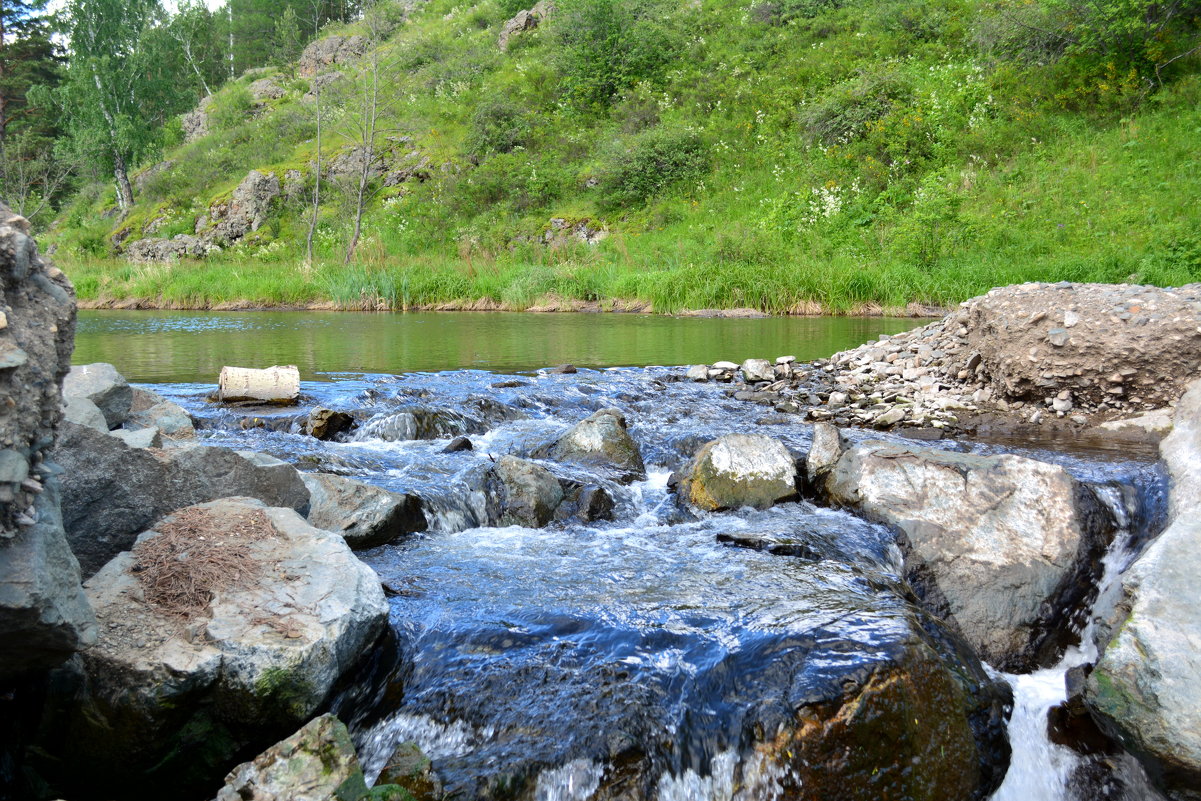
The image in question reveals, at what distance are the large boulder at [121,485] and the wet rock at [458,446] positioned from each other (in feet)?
7.54

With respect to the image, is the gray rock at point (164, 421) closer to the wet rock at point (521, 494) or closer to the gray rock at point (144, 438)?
the gray rock at point (144, 438)

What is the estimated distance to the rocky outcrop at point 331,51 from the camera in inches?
1548

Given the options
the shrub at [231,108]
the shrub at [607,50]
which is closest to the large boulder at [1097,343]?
the shrub at [607,50]

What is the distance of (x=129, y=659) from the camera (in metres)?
2.30

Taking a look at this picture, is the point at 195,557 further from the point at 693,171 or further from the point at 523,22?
the point at 523,22

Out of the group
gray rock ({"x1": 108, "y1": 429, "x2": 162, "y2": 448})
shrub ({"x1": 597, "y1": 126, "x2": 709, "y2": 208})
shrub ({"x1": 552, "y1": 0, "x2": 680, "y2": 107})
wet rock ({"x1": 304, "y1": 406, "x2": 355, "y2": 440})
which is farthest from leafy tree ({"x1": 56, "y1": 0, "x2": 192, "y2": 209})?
gray rock ({"x1": 108, "y1": 429, "x2": 162, "y2": 448})

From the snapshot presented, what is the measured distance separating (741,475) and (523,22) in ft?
127

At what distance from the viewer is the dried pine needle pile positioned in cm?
259

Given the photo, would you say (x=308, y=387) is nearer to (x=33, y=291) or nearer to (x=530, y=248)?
(x=33, y=291)

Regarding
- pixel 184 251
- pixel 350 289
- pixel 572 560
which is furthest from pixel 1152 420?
pixel 184 251

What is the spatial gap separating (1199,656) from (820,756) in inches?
54.3

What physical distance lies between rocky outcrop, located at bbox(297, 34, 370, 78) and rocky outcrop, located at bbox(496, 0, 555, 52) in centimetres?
709

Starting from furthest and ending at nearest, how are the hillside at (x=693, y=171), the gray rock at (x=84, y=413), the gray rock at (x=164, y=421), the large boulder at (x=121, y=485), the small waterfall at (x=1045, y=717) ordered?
1. the hillside at (x=693, y=171)
2. the gray rock at (x=164, y=421)
3. the gray rock at (x=84, y=413)
4. the large boulder at (x=121, y=485)
5. the small waterfall at (x=1045, y=717)

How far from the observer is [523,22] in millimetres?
37938
